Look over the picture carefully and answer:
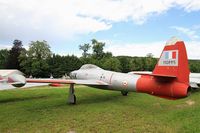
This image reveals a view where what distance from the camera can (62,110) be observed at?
13500mm

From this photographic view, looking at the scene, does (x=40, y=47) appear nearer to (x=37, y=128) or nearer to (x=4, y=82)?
(x=4, y=82)

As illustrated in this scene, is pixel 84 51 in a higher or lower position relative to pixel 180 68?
higher

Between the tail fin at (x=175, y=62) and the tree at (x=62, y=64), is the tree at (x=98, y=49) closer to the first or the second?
the tree at (x=62, y=64)

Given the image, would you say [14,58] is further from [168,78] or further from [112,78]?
[168,78]

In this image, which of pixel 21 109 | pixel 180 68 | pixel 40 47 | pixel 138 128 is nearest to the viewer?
pixel 138 128

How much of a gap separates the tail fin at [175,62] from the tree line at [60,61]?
63.7m

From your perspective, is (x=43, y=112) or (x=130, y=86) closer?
(x=43, y=112)

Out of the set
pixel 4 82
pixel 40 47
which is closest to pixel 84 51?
pixel 40 47

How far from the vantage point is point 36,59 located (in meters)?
84.8

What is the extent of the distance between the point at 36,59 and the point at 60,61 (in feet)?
37.0

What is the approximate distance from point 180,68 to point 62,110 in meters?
6.73

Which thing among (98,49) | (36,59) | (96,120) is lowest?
(96,120)

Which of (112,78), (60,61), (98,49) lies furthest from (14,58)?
(112,78)

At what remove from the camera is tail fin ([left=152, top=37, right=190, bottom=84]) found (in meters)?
11.9
